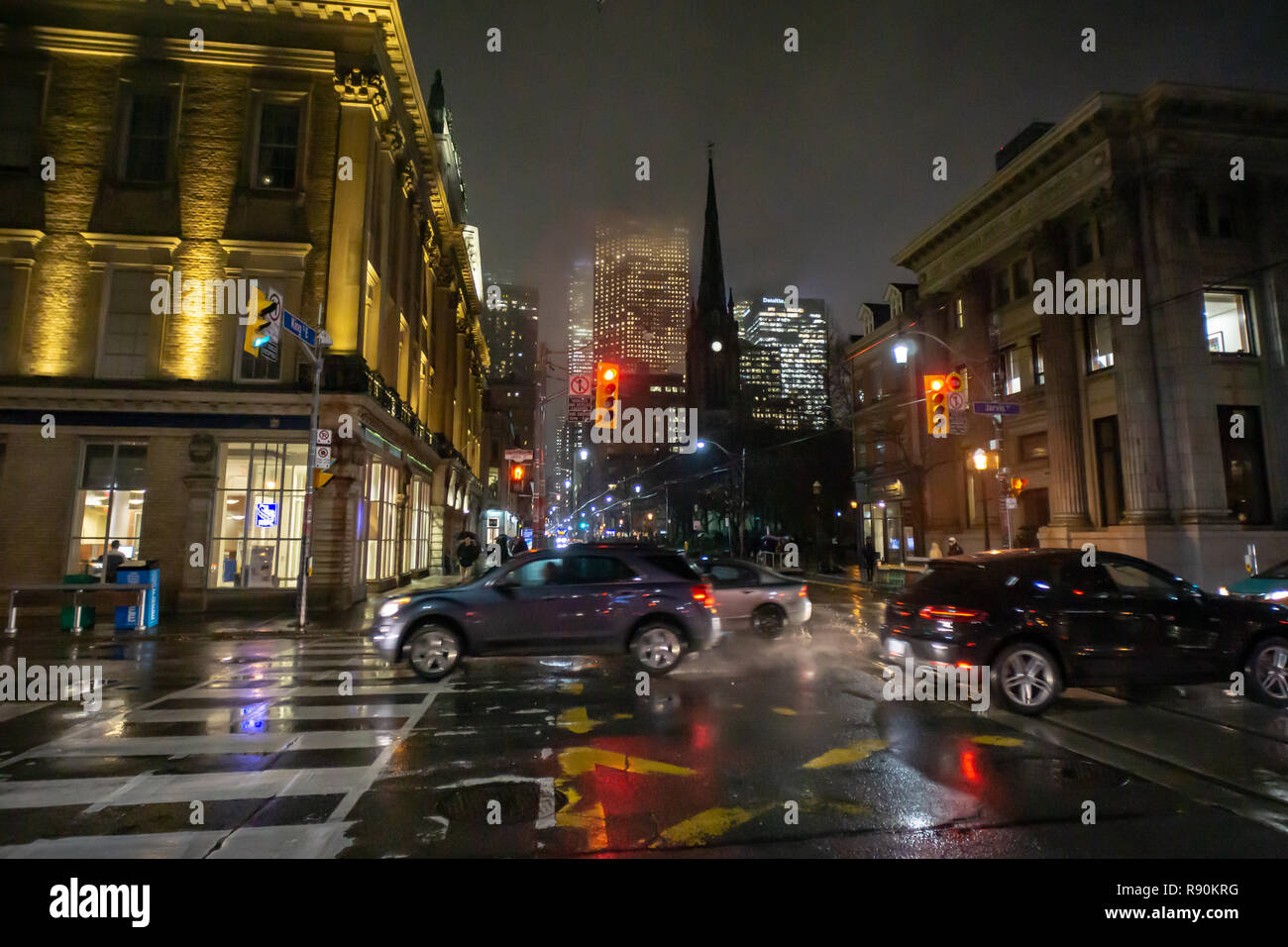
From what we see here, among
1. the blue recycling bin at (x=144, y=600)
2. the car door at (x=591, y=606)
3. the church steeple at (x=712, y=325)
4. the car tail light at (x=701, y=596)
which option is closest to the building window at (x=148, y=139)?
the blue recycling bin at (x=144, y=600)

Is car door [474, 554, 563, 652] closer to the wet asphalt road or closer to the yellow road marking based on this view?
the wet asphalt road

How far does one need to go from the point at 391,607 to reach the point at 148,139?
64.8 ft

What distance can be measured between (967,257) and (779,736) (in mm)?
33464

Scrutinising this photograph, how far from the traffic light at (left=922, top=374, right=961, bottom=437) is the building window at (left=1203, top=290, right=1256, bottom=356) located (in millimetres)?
12462

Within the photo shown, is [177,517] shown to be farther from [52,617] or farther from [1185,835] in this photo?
[1185,835]

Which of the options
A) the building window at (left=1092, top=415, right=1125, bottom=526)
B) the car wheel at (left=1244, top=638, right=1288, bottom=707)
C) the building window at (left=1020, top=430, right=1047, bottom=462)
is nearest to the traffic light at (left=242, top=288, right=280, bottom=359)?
the car wheel at (left=1244, top=638, right=1288, bottom=707)

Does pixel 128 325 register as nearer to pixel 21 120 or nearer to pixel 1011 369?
pixel 21 120

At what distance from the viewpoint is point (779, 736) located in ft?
21.5

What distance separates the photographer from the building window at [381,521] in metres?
22.2

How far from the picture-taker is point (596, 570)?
32.1 ft

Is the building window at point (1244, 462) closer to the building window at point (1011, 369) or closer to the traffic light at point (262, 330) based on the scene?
the building window at point (1011, 369)

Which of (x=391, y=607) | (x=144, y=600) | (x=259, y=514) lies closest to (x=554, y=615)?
(x=391, y=607)

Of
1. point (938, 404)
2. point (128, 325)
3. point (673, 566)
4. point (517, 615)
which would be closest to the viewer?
point (517, 615)

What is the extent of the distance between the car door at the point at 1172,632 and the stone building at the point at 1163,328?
1411 cm
